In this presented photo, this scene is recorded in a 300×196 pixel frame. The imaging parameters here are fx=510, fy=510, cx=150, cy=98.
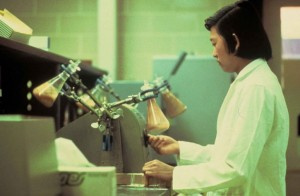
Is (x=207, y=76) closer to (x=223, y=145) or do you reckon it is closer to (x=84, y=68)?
(x=84, y=68)

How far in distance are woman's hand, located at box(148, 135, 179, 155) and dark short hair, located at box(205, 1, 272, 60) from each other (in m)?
0.37

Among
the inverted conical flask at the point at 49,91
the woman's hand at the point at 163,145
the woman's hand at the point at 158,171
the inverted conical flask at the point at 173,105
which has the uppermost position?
the inverted conical flask at the point at 49,91

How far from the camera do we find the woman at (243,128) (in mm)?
1389

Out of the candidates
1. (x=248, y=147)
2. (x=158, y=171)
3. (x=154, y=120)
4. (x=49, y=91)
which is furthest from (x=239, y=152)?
(x=49, y=91)

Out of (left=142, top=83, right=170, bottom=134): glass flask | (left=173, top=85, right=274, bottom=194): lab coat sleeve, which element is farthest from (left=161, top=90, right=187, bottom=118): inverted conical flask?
(left=173, top=85, right=274, bottom=194): lab coat sleeve

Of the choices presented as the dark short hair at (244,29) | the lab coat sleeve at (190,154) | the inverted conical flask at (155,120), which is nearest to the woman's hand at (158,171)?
the inverted conical flask at (155,120)

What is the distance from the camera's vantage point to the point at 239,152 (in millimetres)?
1374

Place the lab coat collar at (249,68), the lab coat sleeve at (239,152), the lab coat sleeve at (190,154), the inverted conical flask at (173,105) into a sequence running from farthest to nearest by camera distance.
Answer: the inverted conical flask at (173,105), the lab coat sleeve at (190,154), the lab coat collar at (249,68), the lab coat sleeve at (239,152)

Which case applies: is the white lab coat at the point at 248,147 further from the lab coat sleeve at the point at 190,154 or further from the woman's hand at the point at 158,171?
the lab coat sleeve at the point at 190,154

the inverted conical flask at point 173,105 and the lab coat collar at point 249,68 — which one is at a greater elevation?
the lab coat collar at point 249,68

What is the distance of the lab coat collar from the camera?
Result: 61.4 inches

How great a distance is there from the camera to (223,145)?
142 centimetres

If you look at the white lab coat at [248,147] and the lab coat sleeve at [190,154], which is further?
the lab coat sleeve at [190,154]

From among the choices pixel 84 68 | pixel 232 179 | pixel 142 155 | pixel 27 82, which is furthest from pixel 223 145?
pixel 84 68
